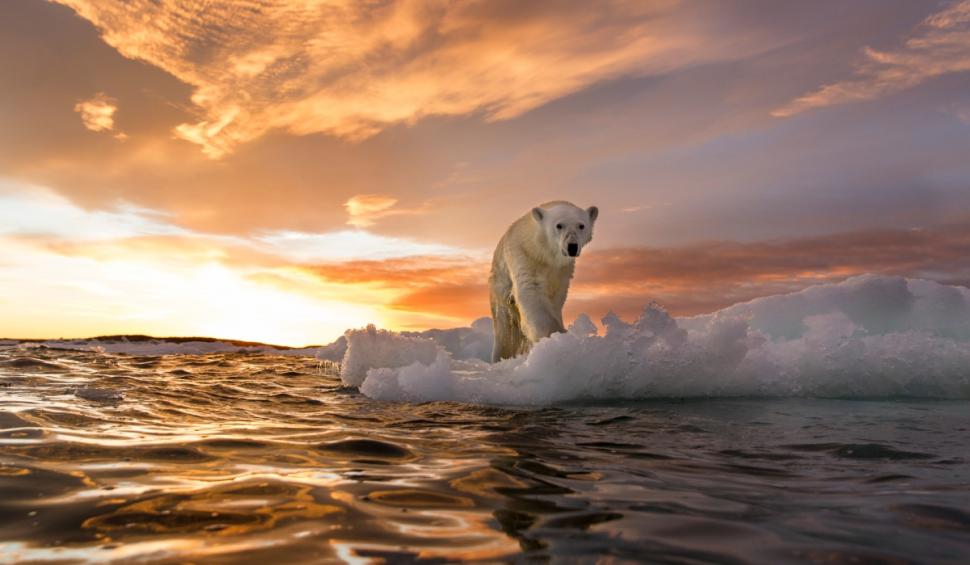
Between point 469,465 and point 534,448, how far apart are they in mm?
684

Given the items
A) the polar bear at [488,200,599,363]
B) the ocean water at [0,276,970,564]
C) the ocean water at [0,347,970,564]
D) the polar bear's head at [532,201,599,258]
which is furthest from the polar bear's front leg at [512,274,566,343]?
the ocean water at [0,347,970,564]

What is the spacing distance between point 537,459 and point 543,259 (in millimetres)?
5821

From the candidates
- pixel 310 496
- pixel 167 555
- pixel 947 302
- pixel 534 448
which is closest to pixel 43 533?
pixel 167 555

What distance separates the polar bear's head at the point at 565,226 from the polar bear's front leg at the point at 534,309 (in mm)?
653

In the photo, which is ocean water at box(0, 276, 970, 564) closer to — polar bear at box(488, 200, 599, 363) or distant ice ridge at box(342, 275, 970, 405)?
distant ice ridge at box(342, 275, 970, 405)

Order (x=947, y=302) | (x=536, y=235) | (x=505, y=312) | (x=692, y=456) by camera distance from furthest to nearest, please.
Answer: (x=505, y=312)
(x=947, y=302)
(x=536, y=235)
(x=692, y=456)

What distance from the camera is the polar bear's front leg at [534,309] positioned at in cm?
874

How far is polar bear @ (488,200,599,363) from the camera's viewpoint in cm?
876

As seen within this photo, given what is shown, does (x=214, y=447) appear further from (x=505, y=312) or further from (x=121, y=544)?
(x=505, y=312)

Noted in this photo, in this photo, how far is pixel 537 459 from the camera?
3598mm

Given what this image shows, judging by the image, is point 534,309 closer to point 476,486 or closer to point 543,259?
point 543,259

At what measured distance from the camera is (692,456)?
12.6ft

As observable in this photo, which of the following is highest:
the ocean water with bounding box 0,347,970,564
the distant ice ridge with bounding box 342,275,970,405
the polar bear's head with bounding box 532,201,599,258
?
the polar bear's head with bounding box 532,201,599,258

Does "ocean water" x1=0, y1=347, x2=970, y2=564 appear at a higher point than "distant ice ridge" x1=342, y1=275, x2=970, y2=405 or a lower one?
lower
